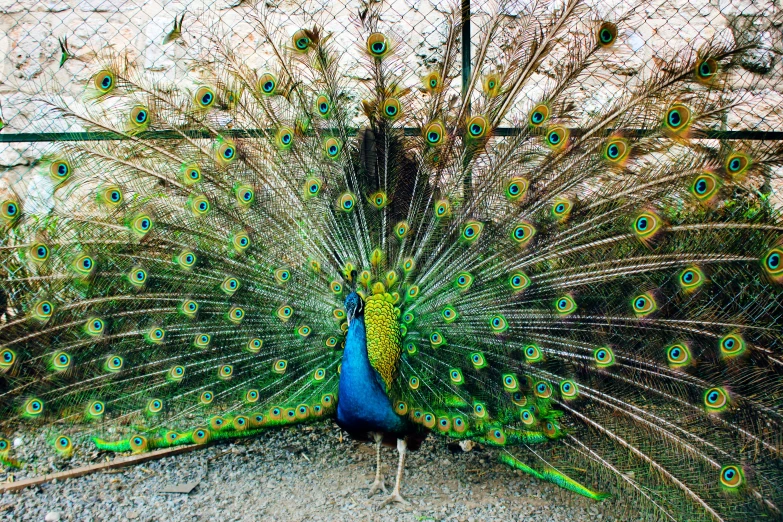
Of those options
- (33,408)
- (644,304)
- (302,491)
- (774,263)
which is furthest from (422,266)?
(33,408)

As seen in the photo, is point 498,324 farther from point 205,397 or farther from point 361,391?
point 205,397

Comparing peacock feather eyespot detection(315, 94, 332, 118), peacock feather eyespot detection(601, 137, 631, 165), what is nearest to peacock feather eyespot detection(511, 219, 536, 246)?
peacock feather eyespot detection(601, 137, 631, 165)

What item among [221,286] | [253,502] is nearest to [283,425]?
[253,502]

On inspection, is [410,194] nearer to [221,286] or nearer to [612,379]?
[221,286]

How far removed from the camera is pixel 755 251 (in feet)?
7.57

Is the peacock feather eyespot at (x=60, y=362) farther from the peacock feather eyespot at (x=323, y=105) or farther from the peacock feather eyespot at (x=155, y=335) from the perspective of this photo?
the peacock feather eyespot at (x=323, y=105)

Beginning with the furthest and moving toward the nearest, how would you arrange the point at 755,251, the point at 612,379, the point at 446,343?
the point at 446,343 → the point at 612,379 → the point at 755,251

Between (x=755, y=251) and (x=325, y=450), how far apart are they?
2362 millimetres

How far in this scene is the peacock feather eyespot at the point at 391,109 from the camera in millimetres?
2869

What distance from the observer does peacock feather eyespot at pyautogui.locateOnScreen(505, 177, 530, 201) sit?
8.86ft

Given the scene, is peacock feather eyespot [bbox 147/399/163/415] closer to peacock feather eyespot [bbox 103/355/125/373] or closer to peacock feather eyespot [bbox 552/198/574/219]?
peacock feather eyespot [bbox 103/355/125/373]

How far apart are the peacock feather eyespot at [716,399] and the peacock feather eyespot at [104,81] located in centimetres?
289

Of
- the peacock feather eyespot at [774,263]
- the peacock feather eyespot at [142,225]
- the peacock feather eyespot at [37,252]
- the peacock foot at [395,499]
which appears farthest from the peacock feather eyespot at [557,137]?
the peacock feather eyespot at [37,252]

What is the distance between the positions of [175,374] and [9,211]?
3.55 feet
